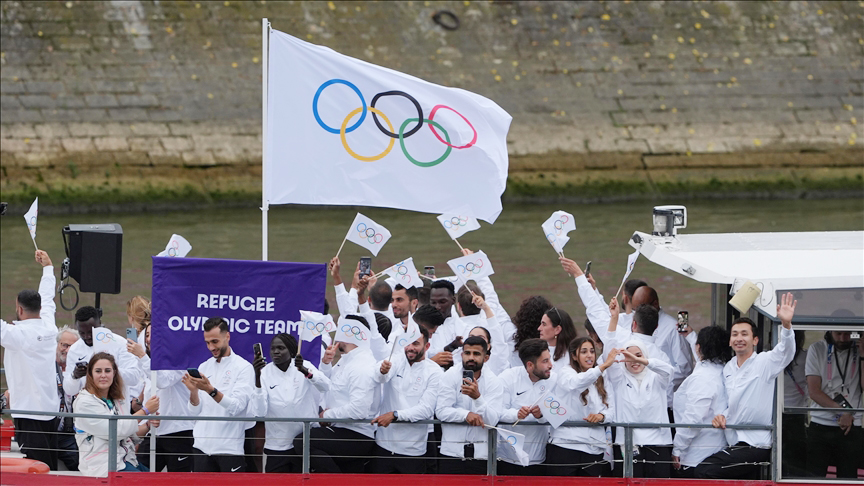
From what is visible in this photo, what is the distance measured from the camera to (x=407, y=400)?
858cm

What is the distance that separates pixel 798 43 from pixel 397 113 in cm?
2440

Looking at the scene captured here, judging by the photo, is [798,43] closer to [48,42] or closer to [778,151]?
[778,151]

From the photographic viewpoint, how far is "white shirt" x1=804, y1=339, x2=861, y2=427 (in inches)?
326

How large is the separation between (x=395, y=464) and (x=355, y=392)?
633 millimetres

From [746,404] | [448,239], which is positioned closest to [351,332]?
[746,404]

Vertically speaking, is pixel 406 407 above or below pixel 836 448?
above

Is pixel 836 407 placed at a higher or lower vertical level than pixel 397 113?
lower

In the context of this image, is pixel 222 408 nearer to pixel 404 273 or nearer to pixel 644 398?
pixel 404 273

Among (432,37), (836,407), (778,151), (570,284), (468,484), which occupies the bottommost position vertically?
(468,484)

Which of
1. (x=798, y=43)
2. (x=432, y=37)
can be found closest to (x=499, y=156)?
(x=432, y=37)

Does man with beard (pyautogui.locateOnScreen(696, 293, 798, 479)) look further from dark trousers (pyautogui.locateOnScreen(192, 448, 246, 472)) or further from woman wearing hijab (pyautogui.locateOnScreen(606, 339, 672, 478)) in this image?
dark trousers (pyautogui.locateOnScreen(192, 448, 246, 472))

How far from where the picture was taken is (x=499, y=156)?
32.7 feet

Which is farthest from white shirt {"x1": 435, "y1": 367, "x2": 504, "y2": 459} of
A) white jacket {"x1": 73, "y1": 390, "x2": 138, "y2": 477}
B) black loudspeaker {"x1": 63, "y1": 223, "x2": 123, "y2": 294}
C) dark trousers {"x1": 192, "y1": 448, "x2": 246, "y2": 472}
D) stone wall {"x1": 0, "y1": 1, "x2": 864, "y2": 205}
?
stone wall {"x1": 0, "y1": 1, "x2": 864, "y2": 205}

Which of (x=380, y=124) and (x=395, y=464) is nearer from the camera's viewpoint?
(x=395, y=464)
